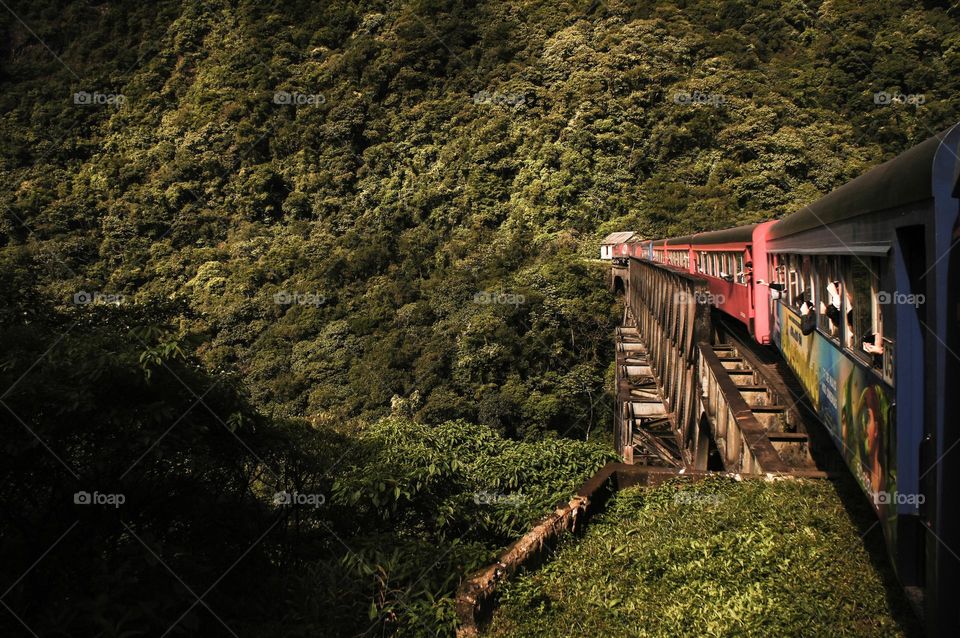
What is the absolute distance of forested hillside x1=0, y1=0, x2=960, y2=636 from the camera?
4137mm

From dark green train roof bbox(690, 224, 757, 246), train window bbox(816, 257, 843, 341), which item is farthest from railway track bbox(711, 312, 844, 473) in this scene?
dark green train roof bbox(690, 224, 757, 246)

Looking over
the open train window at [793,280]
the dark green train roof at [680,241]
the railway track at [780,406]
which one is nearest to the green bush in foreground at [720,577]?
the railway track at [780,406]

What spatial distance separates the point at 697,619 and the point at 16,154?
203 ft

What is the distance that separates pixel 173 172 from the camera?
46094mm

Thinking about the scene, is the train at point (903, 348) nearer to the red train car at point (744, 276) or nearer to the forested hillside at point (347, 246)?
the forested hillside at point (347, 246)

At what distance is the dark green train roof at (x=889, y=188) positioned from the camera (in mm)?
2512

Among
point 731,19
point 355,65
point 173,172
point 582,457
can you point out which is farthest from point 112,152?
point 582,457

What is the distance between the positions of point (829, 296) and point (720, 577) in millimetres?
2066

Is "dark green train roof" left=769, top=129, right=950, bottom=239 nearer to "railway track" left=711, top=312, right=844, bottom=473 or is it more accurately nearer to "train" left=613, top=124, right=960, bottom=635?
"train" left=613, top=124, right=960, bottom=635

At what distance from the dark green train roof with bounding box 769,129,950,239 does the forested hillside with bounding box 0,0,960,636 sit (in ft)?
11.1

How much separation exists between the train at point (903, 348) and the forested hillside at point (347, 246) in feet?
8.50

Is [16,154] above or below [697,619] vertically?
above

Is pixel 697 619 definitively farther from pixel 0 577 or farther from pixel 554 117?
pixel 554 117

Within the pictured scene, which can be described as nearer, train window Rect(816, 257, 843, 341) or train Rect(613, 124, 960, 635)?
train Rect(613, 124, 960, 635)
